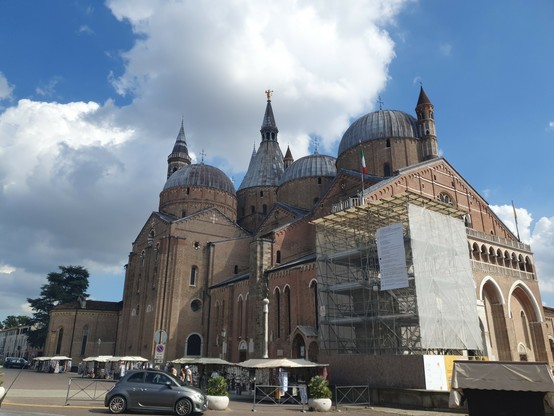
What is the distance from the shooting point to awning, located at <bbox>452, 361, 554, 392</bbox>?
7.69 meters

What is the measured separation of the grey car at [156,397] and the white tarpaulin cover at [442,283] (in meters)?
→ 11.4

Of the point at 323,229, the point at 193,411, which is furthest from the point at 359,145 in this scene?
the point at 193,411

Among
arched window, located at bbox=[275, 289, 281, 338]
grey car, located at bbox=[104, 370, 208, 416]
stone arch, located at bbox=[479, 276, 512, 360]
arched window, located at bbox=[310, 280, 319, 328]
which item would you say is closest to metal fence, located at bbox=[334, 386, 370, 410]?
grey car, located at bbox=[104, 370, 208, 416]

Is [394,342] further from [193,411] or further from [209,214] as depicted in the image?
[209,214]

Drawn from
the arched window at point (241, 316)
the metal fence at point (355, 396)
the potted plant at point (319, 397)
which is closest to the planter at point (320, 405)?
the potted plant at point (319, 397)

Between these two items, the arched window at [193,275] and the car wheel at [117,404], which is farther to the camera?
the arched window at [193,275]

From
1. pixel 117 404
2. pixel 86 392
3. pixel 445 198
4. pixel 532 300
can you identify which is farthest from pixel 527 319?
pixel 117 404

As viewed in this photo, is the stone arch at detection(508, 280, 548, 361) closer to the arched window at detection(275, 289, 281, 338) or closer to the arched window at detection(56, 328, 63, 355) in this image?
the arched window at detection(275, 289, 281, 338)

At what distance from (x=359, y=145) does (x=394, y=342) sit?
2005 cm

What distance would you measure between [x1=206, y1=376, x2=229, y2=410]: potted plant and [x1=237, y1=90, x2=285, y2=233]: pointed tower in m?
32.7

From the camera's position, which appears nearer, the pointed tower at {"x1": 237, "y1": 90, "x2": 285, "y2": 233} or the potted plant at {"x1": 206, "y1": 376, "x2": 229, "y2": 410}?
the potted plant at {"x1": 206, "y1": 376, "x2": 229, "y2": 410}

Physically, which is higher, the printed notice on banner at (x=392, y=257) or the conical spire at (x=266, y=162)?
the conical spire at (x=266, y=162)

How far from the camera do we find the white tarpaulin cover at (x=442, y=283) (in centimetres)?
2041

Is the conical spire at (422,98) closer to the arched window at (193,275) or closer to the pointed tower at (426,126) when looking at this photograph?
the pointed tower at (426,126)
